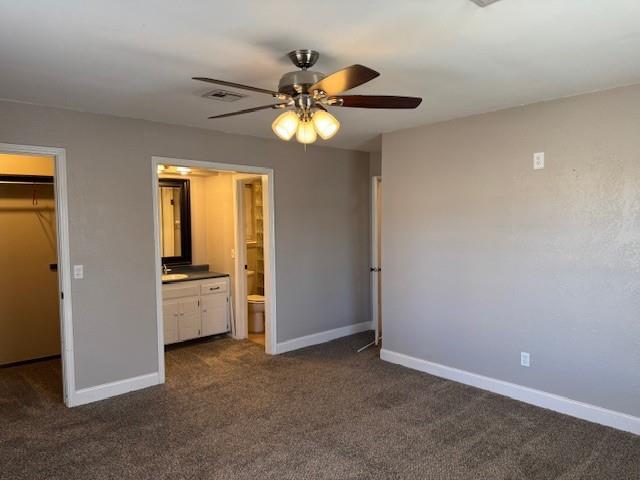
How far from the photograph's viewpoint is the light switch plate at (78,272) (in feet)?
11.5

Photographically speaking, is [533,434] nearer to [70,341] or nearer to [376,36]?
[376,36]

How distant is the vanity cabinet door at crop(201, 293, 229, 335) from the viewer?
17.7 ft

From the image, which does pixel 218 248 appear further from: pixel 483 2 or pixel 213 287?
pixel 483 2

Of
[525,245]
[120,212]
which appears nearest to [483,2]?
[525,245]

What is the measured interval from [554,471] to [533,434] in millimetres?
437

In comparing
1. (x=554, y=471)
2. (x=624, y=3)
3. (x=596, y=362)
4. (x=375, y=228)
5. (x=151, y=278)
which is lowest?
(x=554, y=471)

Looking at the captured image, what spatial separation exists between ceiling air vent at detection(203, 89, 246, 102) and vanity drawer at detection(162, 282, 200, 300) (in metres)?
2.64

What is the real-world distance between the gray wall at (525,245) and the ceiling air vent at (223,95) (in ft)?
5.96

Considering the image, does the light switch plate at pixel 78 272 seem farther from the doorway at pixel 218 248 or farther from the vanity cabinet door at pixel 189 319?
the vanity cabinet door at pixel 189 319

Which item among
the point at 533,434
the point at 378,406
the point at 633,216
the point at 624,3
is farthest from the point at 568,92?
the point at 378,406

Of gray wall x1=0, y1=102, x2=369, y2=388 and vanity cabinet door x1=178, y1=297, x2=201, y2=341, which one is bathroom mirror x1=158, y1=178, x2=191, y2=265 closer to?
vanity cabinet door x1=178, y1=297, x2=201, y2=341

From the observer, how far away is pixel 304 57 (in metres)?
2.33

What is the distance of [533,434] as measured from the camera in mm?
3012

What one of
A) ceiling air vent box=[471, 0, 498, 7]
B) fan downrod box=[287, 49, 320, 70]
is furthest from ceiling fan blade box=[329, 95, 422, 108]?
→ ceiling air vent box=[471, 0, 498, 7]
